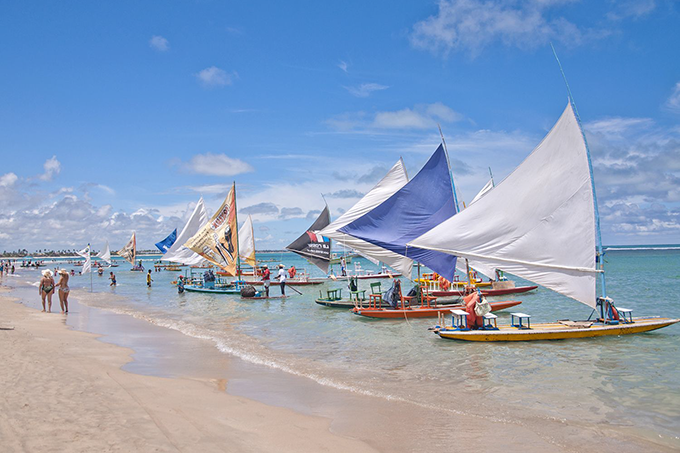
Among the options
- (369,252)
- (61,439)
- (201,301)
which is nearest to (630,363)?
(369,252)

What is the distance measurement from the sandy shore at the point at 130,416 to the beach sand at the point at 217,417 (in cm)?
1

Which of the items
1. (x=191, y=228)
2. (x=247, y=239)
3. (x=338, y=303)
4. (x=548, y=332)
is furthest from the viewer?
(x=247, y=239)

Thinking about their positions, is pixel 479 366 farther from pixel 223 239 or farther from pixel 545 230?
pixel 223 239

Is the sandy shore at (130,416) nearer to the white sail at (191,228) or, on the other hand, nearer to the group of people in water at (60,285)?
the group of people in water at (60,285)

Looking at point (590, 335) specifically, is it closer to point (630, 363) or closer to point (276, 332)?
point (630, 363)

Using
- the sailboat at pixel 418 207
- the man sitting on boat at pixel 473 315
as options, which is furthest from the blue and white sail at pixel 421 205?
the man sitting on boat at pixel 473 315

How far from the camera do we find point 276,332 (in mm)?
17969

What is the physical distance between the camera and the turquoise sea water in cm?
874

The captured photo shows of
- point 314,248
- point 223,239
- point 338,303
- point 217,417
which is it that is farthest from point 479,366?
point 314,248

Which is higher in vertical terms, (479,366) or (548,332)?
(548,332)

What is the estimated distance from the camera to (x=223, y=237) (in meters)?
30.0

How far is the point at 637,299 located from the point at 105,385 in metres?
30.4

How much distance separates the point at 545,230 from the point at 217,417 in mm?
10110

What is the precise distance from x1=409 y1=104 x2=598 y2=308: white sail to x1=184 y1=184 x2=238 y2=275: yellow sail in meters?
18.1
